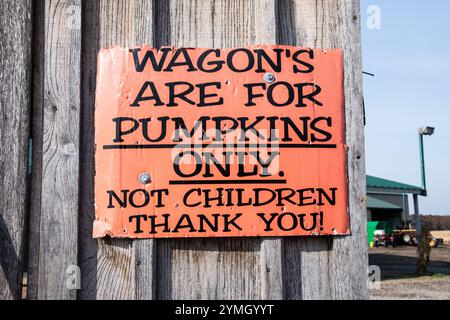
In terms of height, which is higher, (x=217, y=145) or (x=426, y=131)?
(x=426, y=131)

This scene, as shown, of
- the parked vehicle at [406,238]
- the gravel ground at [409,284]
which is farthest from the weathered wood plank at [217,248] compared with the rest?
the parked vehicle at [406,238]

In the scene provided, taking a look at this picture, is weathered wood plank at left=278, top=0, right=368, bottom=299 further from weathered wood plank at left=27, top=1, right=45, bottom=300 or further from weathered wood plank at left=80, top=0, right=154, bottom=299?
weathered wood plank at left=27, top=1, right=45, bottom=300

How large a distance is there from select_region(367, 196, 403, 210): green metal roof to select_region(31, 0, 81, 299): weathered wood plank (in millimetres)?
38944

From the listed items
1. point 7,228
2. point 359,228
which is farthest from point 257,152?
point 7,228

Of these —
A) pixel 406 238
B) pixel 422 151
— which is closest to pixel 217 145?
pixel 422 151

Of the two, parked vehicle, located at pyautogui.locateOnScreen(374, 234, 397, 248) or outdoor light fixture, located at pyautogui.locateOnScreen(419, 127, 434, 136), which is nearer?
outdoor light fixture, located at pyautogui.locateOnScreen(419, 127, 434, 136)

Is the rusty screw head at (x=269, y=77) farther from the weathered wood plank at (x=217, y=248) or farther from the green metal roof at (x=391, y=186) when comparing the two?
the green metal roof at (x=391, y=186)

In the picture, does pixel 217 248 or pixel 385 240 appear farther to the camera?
pixel 385 240

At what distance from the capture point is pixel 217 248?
2.74 metres

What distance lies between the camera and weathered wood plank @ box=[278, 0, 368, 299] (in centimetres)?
274

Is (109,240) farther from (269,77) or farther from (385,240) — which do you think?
(385,240)

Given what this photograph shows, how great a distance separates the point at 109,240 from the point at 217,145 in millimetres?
730

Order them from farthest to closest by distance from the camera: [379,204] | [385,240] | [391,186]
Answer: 1. [379,204]
2. [391,186]
3. [385,240]

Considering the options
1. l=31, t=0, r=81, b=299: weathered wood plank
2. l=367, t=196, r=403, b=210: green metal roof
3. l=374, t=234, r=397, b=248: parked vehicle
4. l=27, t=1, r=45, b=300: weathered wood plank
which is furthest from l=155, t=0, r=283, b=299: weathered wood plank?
l=367, t=196, r=403, b=210: green metal roof
